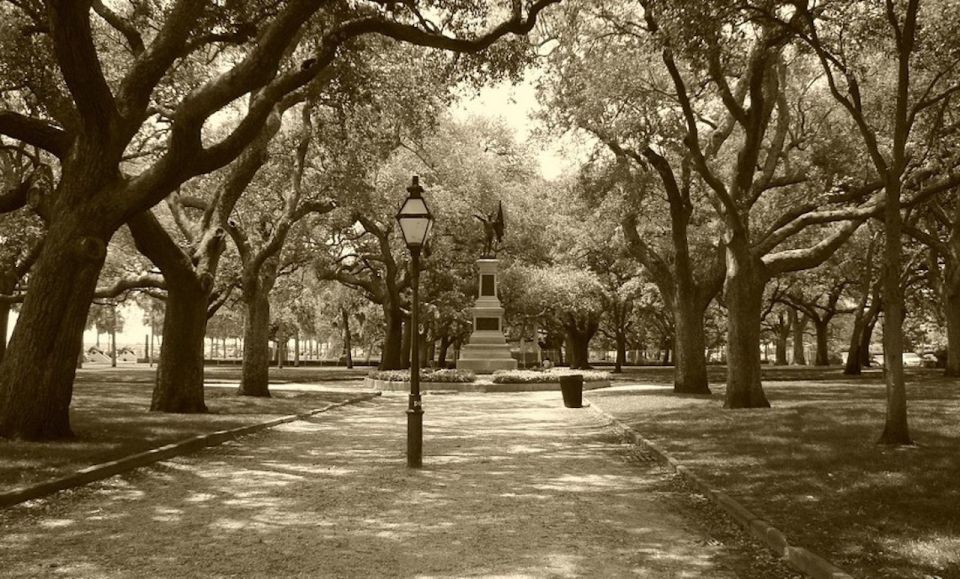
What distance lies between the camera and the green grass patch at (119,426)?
29.9ft

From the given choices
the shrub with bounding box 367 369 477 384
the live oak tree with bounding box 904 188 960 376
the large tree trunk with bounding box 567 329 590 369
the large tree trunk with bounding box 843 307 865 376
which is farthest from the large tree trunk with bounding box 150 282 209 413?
the large tree trunk with bounding box 567 329 590 369

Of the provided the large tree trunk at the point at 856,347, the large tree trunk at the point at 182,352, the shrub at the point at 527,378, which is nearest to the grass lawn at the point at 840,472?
the large tree trunk at the point at 182,352

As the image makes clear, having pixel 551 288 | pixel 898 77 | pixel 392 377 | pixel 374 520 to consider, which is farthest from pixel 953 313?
pixel 374 520

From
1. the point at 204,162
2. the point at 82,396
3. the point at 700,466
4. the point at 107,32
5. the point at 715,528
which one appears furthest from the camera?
the point at 82,396

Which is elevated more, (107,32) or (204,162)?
(107,32)

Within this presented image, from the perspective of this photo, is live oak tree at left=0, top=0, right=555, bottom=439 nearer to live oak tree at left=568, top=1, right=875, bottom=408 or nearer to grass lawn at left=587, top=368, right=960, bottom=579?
live oak tree at left=568, top=1, right=875, bottom=408

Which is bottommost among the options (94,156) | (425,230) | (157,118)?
(425,230)

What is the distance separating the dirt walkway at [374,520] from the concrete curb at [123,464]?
18 centimetres

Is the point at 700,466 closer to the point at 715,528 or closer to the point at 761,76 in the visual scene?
the point at 715,528

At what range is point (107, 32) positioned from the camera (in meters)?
19.3

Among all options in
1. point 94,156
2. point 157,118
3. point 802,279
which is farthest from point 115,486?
point 802,279

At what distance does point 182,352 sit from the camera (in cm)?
1655

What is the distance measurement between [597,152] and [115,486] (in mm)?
18039

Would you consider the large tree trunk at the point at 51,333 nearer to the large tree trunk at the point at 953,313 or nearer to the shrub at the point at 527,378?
the shrub at the point at 527,378
